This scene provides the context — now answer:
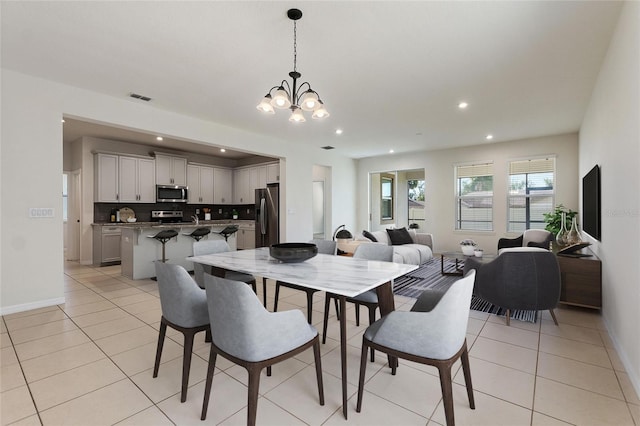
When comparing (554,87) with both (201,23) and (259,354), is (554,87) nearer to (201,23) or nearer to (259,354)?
(201,23)

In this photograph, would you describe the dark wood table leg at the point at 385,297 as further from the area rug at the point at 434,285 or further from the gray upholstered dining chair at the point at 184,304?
the area rug at the point at 434,285

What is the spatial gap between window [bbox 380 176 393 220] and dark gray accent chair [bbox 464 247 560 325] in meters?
5.44

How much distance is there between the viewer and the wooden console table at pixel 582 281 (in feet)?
10.4

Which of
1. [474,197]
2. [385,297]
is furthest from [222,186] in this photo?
[385,297]

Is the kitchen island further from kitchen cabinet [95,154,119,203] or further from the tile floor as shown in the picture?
the tile floor

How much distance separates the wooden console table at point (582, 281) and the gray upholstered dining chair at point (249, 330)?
3320 millimetres

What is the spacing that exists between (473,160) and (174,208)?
287 inches

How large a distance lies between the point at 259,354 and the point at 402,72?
9.89ft

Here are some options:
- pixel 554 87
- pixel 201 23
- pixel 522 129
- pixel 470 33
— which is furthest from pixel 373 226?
pixel 201 23

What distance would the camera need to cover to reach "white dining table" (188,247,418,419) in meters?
1.68

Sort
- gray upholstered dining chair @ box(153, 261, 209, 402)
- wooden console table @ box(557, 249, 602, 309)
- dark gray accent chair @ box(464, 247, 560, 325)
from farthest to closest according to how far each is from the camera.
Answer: wooden console table @ box(557, 249, 602, 309) < dark gray accent chair @ box(464, 247, 560, 325) < gray upholstered dining chair @ box(153, 261, 209, 402)

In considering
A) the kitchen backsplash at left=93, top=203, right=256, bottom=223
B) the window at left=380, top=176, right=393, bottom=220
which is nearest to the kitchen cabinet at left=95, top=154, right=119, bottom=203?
the kitchen backsplash at left=93, top=203, right=256, bottom=223

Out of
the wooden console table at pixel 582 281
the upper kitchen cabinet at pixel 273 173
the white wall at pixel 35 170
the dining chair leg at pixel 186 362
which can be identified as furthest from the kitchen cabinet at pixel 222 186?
the wooden console table at pixel 582 281

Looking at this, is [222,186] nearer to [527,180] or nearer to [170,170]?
[170,170]
